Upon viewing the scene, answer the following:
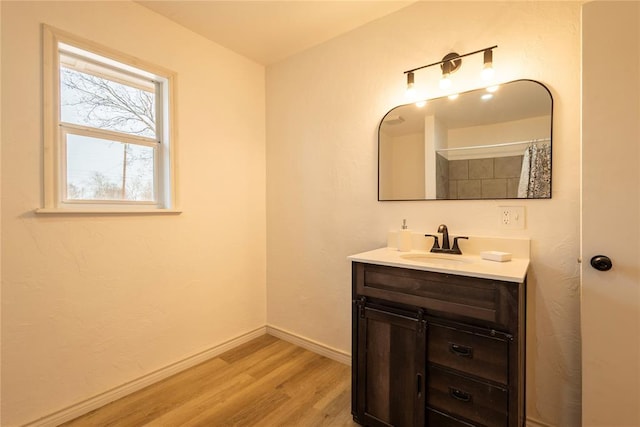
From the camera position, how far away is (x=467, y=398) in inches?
50.6

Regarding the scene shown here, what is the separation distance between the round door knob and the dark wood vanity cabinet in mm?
289

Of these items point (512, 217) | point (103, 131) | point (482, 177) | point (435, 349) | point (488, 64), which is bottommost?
point (435, 349)

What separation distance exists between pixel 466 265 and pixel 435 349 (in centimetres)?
41

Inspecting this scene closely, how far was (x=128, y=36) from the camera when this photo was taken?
1.90m

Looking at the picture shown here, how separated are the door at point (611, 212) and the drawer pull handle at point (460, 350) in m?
0.51

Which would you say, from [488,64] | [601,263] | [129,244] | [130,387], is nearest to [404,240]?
[601,263]

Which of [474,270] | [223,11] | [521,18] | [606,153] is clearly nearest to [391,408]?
[474,270]

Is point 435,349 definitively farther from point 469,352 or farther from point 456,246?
point 456,246

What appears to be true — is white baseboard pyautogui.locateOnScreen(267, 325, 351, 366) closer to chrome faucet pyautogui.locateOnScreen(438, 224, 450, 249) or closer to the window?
chrome faucet pyautogui.locateOnScreen(438, 224, 450, 249)

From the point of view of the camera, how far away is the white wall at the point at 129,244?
1.52m

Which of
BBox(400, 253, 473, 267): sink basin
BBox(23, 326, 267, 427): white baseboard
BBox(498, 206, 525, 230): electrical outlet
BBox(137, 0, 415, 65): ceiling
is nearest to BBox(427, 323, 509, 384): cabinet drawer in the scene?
BBox(400, 253, 473, 267): sink basin

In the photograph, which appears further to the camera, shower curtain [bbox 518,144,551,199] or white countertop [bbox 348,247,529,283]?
shower curtain [bbox 518,144,551,199]

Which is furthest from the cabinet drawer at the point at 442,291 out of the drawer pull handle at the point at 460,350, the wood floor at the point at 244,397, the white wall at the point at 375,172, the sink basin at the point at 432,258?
the wood floor at the point at 244,397

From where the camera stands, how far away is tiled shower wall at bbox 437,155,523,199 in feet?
5.32
